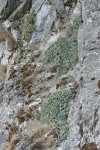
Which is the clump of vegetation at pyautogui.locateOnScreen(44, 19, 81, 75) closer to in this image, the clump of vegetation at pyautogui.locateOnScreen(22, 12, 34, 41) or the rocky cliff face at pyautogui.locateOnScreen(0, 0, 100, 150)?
the rocky cliff face at pyautogui.locateOnScreen(0, 0, 100, 150)

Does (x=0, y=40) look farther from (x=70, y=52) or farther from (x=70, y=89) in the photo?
(x=70, y=89)

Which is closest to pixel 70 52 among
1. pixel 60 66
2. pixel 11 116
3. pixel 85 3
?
pixel 60 66

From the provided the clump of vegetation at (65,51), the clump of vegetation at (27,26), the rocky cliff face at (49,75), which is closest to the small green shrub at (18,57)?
the rocky cliff face at (49,75)

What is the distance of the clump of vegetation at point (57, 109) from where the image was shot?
53.2 ft

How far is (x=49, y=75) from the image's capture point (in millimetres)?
19703

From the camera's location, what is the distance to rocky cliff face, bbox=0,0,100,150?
592 inches

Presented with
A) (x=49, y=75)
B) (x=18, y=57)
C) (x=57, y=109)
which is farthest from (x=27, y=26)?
(x=57, y=109)

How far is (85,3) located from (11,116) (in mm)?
6231

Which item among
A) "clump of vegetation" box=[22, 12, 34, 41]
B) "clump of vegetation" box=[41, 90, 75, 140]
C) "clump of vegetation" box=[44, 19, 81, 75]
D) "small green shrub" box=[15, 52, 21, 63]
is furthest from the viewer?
"clump of vegetation" box=[22, 12, 34, 41]

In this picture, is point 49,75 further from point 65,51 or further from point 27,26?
point 27,26

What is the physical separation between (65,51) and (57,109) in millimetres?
4235

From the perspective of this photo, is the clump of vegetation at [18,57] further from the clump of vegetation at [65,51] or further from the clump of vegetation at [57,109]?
the clump of vegetation at [57,109]

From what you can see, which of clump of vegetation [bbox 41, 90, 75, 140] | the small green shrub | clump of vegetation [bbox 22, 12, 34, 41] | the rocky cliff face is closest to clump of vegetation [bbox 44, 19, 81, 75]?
the rocky cliff face

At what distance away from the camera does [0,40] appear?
2453 centimetres
